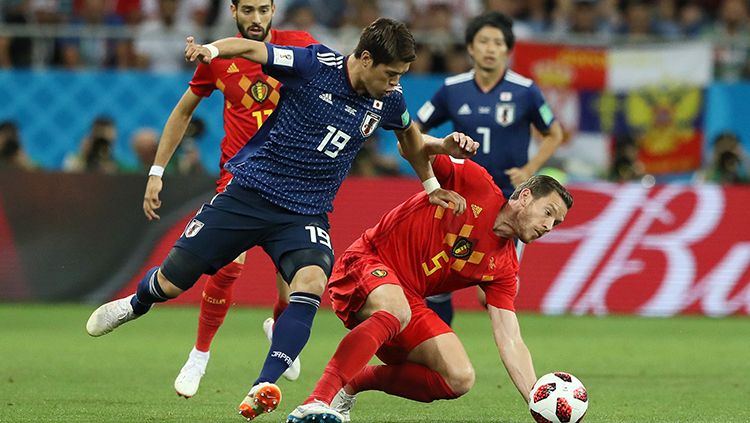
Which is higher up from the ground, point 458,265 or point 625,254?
point 458,265

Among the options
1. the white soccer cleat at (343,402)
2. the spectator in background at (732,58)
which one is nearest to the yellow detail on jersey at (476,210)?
the white soccer cleat at (343,402)

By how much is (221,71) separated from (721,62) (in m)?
9.70

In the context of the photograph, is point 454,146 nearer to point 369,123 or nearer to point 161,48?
point 369,123

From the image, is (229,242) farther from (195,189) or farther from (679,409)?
(195,189)

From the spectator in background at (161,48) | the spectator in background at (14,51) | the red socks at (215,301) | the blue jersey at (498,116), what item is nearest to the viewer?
the red socks at (215,301)

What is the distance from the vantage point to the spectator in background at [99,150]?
579 inches

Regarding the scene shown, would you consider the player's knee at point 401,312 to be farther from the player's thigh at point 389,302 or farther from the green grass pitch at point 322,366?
the green grass pitch at point 322,366

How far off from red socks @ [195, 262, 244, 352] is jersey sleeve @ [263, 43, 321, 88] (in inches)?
83.6

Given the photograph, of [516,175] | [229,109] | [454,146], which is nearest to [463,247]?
[454,146]

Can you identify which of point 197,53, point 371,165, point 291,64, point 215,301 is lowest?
point 371,165

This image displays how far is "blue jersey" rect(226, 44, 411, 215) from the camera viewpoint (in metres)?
6.87

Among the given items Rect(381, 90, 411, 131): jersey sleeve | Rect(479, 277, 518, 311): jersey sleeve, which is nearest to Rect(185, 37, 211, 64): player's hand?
Rect(381, 90, 411, 131): jersey sleeve

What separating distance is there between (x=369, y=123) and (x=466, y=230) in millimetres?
876

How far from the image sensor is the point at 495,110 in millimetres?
9977
